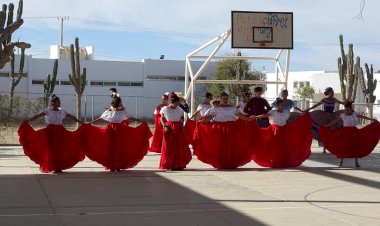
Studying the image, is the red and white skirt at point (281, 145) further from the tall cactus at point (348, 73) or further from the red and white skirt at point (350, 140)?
the tall cactus at point (348, 73)

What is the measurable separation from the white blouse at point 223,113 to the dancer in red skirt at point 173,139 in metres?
0.79

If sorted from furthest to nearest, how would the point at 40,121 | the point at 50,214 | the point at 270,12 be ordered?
the point at 40,121 < the point at 270,12 < the point at 50,214

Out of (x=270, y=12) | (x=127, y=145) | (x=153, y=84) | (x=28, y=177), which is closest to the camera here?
(x=28, y=177)

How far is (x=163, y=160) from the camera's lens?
47.0ft

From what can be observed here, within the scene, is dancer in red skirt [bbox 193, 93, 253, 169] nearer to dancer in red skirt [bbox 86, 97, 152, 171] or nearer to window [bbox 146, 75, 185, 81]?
dancer in red skirt [bbox 86, 97, 152, 171]

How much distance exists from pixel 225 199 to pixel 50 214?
9.47 feet

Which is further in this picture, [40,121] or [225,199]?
[40,121]

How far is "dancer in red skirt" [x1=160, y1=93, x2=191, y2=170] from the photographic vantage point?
14.1 meters

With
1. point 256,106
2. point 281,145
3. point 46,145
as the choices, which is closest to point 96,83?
point 256,106

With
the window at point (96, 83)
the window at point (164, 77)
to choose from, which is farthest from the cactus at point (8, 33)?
the window at point (164, 77)

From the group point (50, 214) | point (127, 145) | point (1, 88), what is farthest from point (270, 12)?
point (1, 88)

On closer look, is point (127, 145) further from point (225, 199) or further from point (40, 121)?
point (40, 121)

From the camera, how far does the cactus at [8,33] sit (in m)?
16.7

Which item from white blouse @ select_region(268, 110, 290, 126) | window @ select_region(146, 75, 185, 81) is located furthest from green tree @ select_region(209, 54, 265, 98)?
white blouse @ select_region(268, 110, 290, 126)
